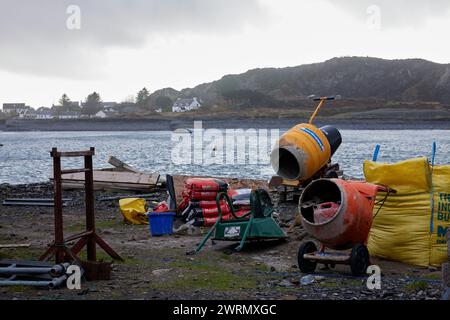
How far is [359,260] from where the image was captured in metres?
6.96

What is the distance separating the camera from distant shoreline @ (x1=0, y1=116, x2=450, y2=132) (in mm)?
80750

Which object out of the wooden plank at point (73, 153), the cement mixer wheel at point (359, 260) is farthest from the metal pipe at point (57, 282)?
the cement mixer wheel at point (359, 260)

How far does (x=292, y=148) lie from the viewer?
11.3 metres

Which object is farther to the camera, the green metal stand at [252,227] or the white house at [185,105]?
the white house at [185,105]

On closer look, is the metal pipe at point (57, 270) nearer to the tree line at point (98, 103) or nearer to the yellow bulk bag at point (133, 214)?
the yellow bulk bag at point (133, 214)

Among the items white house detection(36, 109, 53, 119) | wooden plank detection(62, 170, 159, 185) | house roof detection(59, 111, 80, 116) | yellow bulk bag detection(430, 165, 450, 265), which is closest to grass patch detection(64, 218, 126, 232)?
wooden plank detection(62, 170, 159, 185)

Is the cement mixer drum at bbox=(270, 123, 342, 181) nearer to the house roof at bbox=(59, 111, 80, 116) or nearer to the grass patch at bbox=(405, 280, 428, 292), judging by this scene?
the grass patch at bbox=(405, 280, 428, 292)

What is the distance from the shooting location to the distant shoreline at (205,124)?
8075cm

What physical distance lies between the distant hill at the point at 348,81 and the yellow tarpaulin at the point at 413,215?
393 feet

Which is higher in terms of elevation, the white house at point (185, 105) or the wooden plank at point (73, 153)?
the white house at point (185, 105)

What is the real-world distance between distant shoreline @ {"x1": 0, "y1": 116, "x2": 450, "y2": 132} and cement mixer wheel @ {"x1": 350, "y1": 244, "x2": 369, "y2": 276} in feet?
224

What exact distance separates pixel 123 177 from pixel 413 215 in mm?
10516

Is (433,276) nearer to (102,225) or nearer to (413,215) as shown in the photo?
(413,215)
